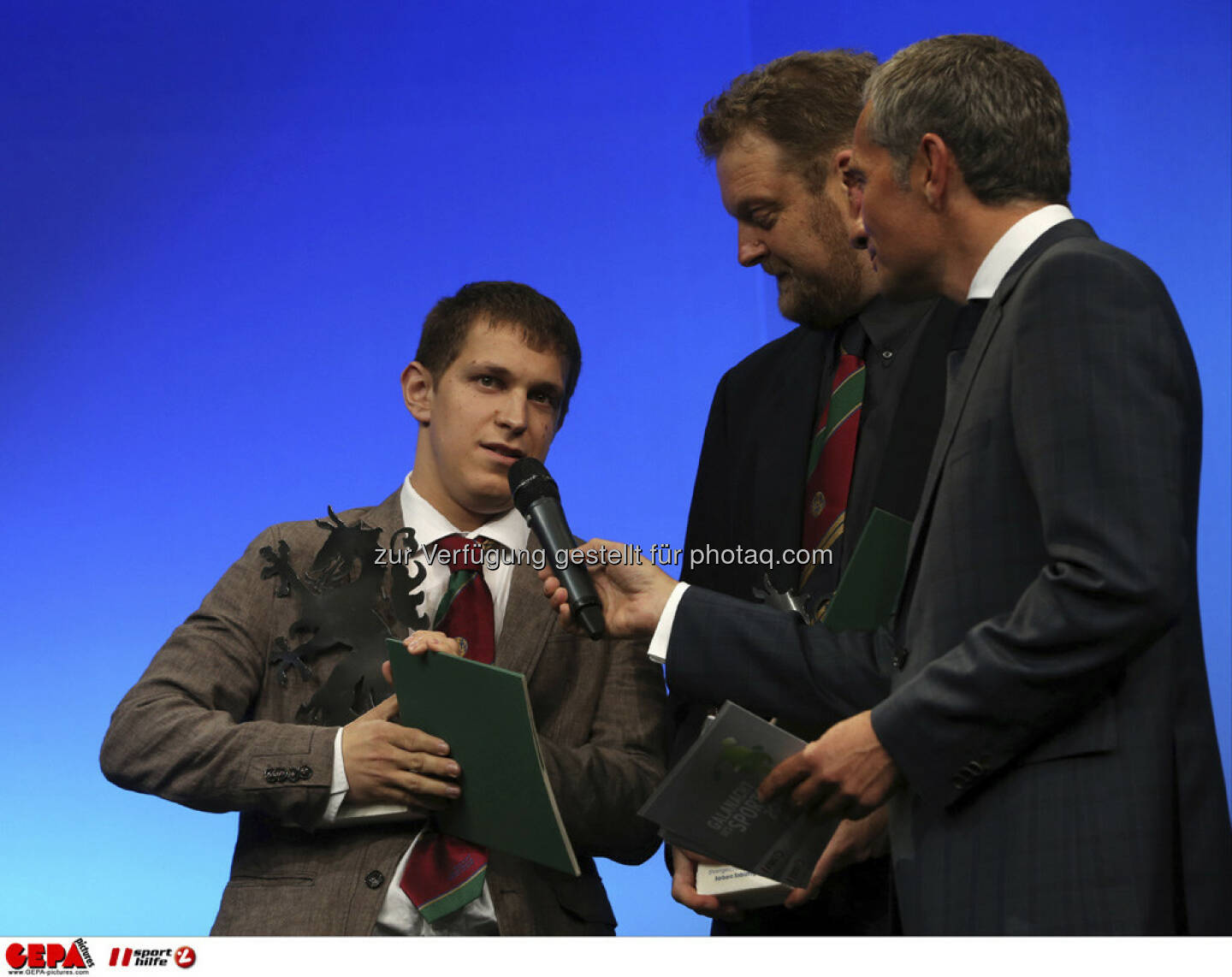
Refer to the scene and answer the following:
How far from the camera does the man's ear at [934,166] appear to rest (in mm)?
1781

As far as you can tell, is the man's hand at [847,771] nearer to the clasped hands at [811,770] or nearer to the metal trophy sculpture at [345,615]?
the clasped hands at [811,770]

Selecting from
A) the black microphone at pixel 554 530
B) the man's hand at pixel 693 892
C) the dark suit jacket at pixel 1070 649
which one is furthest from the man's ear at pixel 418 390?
the dark suit jacket at pixel 1070 649

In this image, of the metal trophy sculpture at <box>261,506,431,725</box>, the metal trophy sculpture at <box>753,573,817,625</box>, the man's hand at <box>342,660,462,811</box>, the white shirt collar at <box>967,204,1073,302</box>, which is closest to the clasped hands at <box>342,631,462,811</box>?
the man's hand at <box>342,660,462,811</box>

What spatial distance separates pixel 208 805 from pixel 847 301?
140cm

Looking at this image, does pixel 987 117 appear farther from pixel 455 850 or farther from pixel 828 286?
pixel 455 850

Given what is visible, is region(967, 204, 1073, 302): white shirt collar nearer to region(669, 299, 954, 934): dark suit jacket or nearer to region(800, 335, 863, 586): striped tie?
region(669, 299, 954, 934): dark suit jacket

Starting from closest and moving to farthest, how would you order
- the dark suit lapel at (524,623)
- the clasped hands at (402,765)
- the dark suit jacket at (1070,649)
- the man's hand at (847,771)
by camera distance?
the dark suit jacket at (1070,649) < the man's hand at (847,771) < the clasped hands at (402,765) < the dark suit lapel at (524,623)

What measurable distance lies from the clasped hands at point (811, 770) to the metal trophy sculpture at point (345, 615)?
0.30 metres

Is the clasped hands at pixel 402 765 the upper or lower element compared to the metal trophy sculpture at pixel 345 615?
lower

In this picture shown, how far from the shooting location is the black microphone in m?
1.89

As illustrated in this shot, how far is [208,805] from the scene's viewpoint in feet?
6.62
